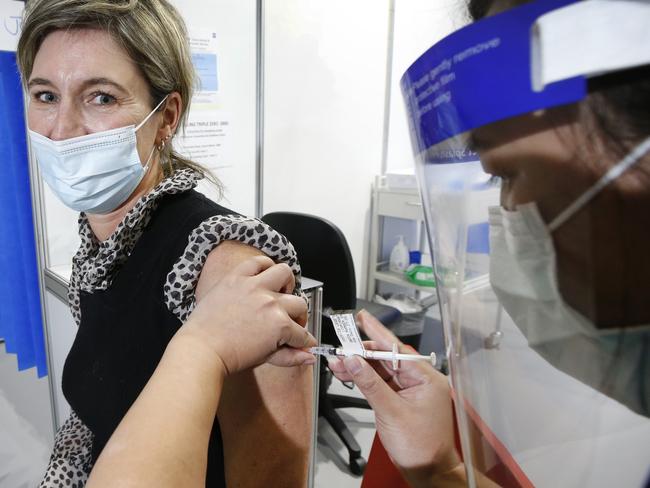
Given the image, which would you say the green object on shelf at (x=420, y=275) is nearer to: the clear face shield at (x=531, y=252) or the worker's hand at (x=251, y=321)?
the worker's hand at (x=251, y=321)

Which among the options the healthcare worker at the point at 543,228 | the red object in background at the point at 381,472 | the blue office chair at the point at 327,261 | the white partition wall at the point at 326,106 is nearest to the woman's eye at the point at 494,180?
the healthcare worker at the point at 543,228

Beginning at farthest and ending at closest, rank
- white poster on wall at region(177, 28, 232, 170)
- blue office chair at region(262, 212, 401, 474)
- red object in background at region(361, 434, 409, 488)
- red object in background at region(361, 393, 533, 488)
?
1. white poster on wall at region(177, 28, 232, 170)
2. blue office chair at region(262, 212, 401, 474)
3. red object in background at region(361, 434, 409, 488)
4. red object in background at region(361, 393, 533, 488)

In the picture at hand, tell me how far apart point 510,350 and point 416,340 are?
209 centimetres

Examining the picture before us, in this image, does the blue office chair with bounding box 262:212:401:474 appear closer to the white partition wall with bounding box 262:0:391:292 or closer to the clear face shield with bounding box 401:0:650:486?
the white partition wall with bounding box 262:0:391:292

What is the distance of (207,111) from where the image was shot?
2.06m

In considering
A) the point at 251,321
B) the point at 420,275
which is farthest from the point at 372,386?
the point at 420,275

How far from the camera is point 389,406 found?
609 mm

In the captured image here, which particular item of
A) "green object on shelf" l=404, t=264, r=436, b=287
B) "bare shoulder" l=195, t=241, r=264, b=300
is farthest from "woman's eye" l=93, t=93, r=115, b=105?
"green object on shelf" l=404, t=264, r=436, b=287

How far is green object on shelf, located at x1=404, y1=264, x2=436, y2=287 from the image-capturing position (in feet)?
9.30

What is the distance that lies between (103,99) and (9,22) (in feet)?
2.88

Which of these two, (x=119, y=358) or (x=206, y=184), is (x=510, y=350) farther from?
(x=206, y=184)

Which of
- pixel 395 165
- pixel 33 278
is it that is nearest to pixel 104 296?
pixel 33 278

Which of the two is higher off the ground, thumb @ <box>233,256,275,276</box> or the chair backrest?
thumb @ <box>233,256,275,276</box>

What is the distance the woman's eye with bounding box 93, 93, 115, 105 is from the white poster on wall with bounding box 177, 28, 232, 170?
1009mm
